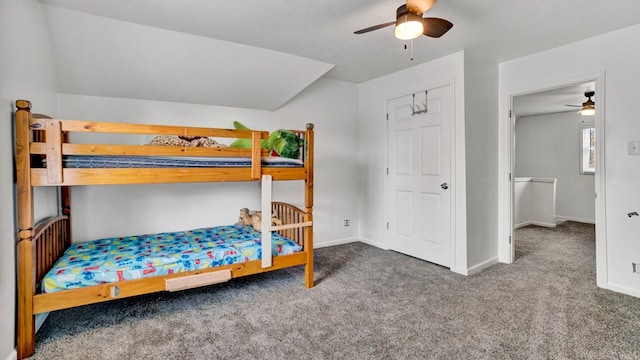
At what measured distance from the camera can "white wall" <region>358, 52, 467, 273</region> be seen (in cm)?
323

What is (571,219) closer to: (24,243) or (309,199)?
(309,199)

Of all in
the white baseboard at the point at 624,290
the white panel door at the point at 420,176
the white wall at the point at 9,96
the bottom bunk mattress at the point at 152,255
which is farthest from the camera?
the white panel door at the point at 420,176

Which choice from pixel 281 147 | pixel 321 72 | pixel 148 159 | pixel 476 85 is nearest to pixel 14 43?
pixel 148 159

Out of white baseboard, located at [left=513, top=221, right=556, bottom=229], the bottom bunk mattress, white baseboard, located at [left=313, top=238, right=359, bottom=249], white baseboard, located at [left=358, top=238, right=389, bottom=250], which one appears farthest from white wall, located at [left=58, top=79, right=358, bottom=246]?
white baseboard, located at [left=513, top=221, right=556, bottom=229]

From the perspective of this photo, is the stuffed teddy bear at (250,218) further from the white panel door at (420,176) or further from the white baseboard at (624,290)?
the white baseboard at (624,290)

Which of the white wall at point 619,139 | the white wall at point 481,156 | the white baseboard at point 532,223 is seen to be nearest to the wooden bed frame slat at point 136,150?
the white wall at point 481,156

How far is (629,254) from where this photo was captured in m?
2.70

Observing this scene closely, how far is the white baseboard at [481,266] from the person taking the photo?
3.22 metres

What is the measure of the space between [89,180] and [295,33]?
1946 mm

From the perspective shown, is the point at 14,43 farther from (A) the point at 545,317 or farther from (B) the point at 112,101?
(A) the point at 545,317

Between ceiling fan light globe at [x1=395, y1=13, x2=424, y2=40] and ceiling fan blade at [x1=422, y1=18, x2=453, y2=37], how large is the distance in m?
0.06

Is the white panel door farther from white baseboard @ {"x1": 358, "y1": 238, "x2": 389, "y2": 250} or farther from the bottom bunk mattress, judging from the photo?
the bottom bunk mattress

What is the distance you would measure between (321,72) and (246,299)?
2508 mm

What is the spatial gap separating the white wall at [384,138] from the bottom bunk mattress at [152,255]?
171 cm
